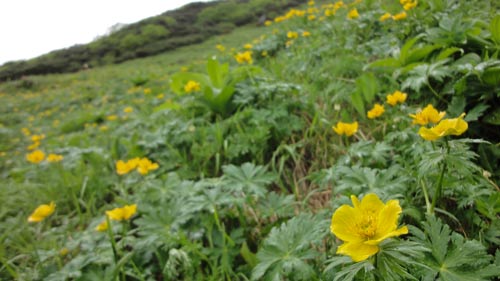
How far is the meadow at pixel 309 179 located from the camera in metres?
0.90

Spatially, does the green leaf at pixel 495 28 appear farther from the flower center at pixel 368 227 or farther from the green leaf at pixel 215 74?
the green leaf at pixel 215 74

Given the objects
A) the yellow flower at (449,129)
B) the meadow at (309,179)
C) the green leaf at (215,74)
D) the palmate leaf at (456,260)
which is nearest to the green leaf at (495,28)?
the meadow at (309,179)

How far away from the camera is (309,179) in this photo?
1.88m

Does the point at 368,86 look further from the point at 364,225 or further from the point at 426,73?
the point at 364,225

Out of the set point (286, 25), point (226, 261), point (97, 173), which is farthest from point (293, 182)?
point (286, 25)

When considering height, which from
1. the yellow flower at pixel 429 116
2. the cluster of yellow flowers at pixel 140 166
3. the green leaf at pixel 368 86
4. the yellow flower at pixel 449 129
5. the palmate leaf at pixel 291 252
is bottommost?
the palmate leaf at pixel 291 252

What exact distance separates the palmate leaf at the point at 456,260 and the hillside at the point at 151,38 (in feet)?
49.5

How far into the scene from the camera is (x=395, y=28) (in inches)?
116

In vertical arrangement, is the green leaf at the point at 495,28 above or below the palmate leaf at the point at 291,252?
above

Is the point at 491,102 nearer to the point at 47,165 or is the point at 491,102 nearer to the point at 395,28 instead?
the point at 395,28

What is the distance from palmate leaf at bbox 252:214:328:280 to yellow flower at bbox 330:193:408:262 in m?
0.39

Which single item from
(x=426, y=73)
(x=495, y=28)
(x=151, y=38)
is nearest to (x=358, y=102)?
(x=426, y=73)

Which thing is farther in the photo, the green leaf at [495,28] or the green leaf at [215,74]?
the green leaf at [215,74]

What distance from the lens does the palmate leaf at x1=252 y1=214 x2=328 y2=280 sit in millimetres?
1124
